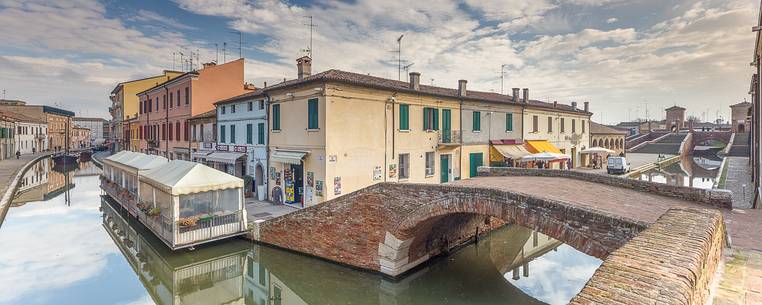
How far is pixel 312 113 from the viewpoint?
55.6ft

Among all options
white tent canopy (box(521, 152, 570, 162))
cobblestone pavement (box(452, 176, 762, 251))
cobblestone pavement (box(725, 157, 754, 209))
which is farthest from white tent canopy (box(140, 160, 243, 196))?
cobblestone pavement (box(725, 157, 754, 209))

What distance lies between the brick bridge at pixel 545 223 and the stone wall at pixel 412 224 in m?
0.02

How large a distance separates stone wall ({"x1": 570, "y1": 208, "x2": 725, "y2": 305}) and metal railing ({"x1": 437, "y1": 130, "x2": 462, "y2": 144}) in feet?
52.7

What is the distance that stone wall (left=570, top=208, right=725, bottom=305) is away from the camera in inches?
126

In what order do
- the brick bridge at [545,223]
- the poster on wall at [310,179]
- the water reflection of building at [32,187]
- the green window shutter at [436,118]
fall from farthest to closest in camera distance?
the water reflection of building at [32,187] < the green window shutter at [436,118] < the poster on wall at [310,179] < the brick bridge at [545,223]

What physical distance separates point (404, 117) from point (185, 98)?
18.1 m

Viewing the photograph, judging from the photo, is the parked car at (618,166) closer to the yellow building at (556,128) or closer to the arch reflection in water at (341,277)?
the yellow building at (556,128)

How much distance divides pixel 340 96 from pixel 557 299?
11040mm

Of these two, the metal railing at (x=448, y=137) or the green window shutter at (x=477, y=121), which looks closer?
the metal railing at (x=448, y=137)

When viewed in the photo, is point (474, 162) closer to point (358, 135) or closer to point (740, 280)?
point (358, 135)

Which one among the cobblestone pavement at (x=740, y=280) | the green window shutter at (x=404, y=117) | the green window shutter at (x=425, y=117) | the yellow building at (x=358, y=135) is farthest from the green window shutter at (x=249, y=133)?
the cobblestone pavement at (x=740, y=280)

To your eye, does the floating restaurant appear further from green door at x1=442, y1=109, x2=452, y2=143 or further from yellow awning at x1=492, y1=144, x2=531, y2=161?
yellow awning at x1=492, y1=144, x2=531, y2=161

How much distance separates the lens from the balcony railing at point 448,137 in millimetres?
21172

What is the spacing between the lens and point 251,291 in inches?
453
